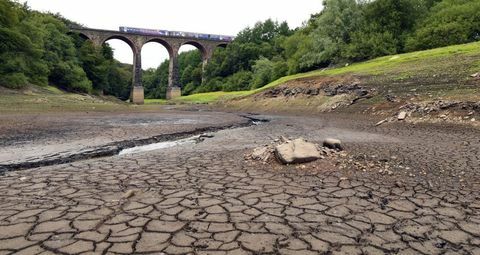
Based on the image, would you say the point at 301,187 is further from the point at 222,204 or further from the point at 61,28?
the point at 61,28

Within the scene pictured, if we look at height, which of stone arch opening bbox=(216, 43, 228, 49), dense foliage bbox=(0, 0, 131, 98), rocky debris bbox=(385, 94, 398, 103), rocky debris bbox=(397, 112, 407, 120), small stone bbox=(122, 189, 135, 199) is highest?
stone arch opening bbox=(216, 43, 228, 49)

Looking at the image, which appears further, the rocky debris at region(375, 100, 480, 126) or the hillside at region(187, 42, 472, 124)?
the hillside at region(187, 42, 472, 124)

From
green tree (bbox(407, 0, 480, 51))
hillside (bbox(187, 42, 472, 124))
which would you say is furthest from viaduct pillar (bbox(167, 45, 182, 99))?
green tree (bbox(407, 0, 480, 51))

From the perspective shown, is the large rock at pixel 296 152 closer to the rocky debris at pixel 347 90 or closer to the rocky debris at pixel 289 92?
the rocky debris at pixel 347 90

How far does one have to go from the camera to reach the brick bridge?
72.4 m

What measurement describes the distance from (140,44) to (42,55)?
34826 mm

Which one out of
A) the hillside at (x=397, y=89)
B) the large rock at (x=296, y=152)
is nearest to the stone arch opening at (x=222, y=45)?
the hillside at (x=397, y=89)

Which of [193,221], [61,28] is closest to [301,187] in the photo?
[193,221]

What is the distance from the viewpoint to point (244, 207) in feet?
15.6

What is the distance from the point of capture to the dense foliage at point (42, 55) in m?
34.7

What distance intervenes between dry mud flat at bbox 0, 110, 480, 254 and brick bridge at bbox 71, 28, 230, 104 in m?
70.2

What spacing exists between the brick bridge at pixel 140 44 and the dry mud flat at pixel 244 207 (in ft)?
230

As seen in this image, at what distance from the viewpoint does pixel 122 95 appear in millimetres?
104562

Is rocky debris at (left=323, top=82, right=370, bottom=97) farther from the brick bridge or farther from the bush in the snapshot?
the brick bridge
